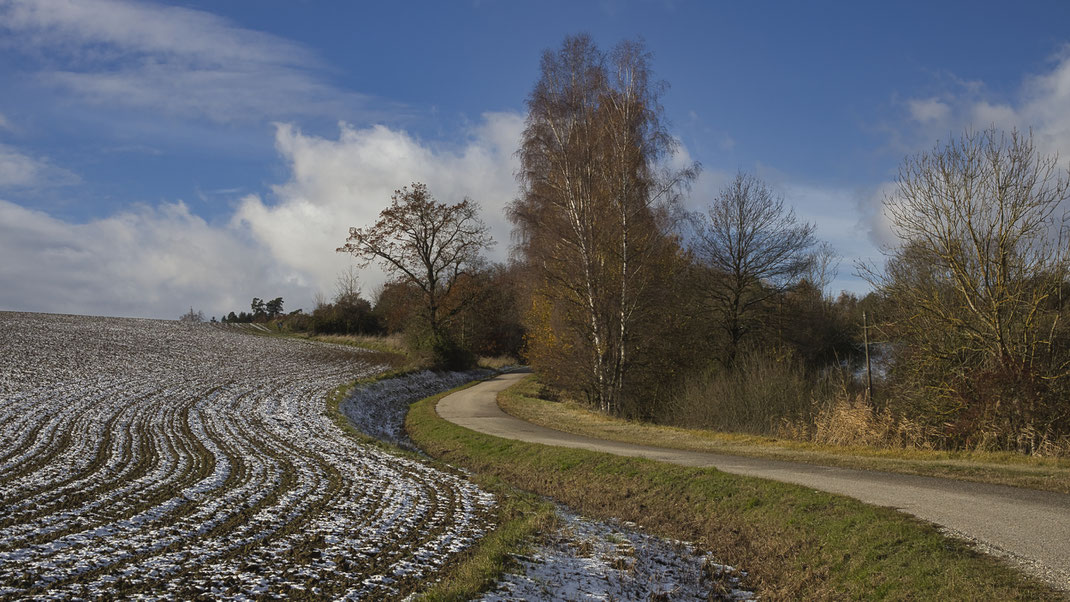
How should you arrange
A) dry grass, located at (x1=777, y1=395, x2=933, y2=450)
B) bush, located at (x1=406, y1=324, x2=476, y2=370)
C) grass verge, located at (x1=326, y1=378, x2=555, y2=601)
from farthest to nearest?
bush, located at (x1=406, y1=324, x2=476, y2=370), dry grass, located at (x1=777, y1=395, x2=933, y2=450), grass verge, located at (x1=326, y1=378, x2=555, y2=601)

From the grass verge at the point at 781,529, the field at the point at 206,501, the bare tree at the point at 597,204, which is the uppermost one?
the bare tree at the point at 597,204

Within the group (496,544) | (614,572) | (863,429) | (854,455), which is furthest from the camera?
(863,429)

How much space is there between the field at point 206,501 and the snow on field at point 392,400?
5.34 feet

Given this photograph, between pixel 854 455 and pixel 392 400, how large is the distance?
21067 millimetres

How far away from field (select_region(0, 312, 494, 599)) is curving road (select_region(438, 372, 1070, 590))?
504 centimetres

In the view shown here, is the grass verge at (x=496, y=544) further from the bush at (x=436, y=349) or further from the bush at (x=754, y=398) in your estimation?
the bush at (x=436, y=349)

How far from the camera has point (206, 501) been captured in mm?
10266

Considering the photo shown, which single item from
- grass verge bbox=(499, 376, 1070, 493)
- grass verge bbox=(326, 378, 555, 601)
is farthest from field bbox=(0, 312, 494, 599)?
grass verge bbox=(499, 376, 1070, 493)

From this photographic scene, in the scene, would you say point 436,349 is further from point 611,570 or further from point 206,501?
point 611,570

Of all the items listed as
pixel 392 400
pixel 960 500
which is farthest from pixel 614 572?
pixel 392 400

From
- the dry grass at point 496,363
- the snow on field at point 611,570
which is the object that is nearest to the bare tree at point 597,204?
the snow on field at point 611,570

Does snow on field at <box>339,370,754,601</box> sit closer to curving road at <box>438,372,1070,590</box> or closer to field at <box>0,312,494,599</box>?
field at <box>0,312,494,599</box>

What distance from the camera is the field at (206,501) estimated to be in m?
6.95

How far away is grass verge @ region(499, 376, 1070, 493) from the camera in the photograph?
11.0 m
